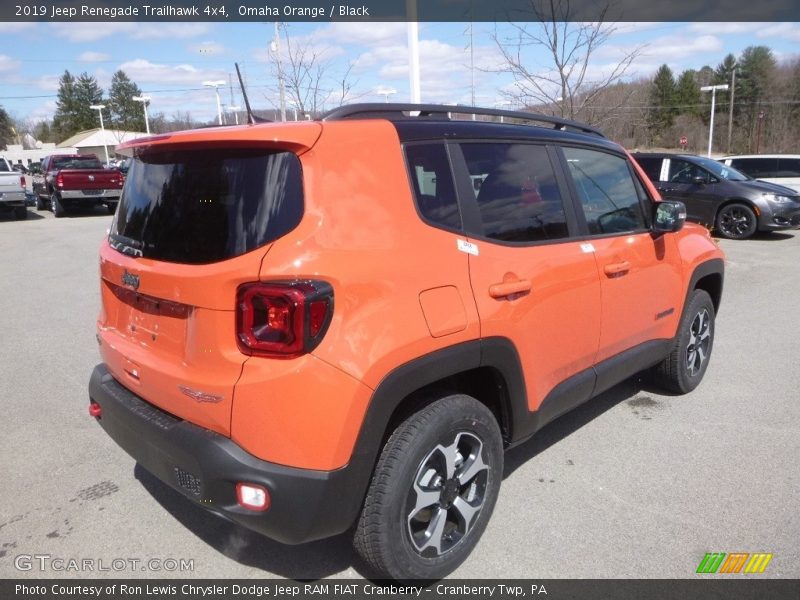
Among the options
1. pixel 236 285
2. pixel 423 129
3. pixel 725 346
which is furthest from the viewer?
pixel 725 346

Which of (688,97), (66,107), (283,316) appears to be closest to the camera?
(283,316)

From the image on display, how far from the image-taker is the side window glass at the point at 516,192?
2.71 metres

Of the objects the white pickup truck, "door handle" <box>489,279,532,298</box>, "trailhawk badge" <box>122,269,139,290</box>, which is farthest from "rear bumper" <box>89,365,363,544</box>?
the white pickup truck

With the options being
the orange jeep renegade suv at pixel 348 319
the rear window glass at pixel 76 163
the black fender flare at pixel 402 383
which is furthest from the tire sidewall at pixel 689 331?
the rear window glass at pixel 76 163

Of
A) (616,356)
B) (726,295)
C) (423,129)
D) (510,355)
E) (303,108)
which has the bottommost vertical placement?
(726,295)

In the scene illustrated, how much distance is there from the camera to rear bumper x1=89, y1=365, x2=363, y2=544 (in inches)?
81.7

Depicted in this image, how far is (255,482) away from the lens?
2070 millimetres

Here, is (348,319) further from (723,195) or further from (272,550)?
(723,195)

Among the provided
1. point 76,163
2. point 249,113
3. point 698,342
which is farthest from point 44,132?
point 698,342

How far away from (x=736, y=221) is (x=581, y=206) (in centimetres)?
1103

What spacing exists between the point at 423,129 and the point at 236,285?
104 cm
